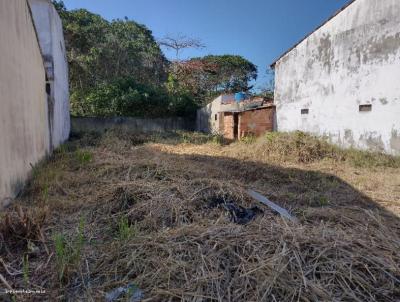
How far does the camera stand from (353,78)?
7746mm

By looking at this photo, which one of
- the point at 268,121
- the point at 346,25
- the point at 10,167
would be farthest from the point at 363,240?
the point at 268,121

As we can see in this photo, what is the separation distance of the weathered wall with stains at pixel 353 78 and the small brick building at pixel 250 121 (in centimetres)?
94

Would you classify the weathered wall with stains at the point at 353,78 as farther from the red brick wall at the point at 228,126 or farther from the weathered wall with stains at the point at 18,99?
the weathered wall with stains at the point at 18,99

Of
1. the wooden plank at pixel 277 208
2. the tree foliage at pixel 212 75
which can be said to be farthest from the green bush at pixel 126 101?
the wooden plank at pixel 277 208

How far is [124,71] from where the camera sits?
17062 millimetres

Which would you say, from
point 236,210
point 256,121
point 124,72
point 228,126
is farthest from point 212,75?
point 236,210

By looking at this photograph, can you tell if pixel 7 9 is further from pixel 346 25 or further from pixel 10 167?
pixel 346 25

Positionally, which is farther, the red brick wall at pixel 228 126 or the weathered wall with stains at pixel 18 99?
the red brick wall at pixel 228 126

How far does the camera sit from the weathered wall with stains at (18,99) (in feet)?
11.2

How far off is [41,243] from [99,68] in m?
15.1

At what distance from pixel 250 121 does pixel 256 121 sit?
26 cm

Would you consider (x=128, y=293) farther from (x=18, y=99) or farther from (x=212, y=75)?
(x=212, y=75)

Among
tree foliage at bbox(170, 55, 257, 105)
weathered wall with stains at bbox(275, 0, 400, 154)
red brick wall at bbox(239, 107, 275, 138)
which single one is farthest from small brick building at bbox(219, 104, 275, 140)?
tree foliage at bbox(170, 55, 257, 105)

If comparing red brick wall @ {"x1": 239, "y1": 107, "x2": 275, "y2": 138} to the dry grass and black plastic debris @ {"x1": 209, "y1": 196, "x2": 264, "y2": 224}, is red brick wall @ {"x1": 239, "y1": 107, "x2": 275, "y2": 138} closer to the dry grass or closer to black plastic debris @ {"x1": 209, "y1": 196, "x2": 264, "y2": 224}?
the dry grass
